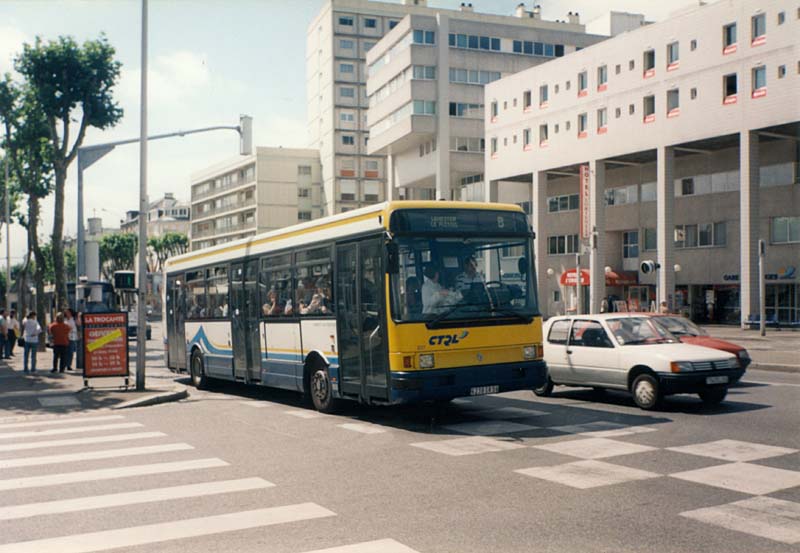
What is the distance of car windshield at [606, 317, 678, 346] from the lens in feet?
46.4

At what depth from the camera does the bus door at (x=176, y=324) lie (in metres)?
20.6

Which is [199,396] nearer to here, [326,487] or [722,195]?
[326,487]

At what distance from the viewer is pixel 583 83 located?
55.6 m

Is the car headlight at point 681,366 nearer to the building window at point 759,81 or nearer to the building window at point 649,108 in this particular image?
the building window at point 759,81

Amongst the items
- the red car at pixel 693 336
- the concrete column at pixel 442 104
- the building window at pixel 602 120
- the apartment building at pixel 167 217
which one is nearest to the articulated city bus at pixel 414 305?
the red car at pixel 693 336

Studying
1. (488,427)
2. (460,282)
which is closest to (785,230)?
(488,427)

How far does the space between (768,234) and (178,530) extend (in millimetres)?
45445

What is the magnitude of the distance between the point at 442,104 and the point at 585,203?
16264 millimetres

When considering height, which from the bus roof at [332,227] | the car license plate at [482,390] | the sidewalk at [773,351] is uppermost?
the bus roof at [332,227]

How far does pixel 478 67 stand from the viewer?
68.3m

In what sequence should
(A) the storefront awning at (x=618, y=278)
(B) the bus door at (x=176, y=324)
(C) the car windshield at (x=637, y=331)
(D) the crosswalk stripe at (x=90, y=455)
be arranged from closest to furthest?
(D) the crosswalk stripe at (x=90, y=455) → (C) the car windshield at (x=637, y=331) → (B) the bus door at (x=176, y=324) → (A) the storefront awning at (x=618, y=278)

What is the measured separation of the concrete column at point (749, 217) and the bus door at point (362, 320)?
116ft

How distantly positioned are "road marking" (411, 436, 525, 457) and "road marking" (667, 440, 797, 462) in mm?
1914

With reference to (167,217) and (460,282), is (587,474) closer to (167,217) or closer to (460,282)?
(460,282)
